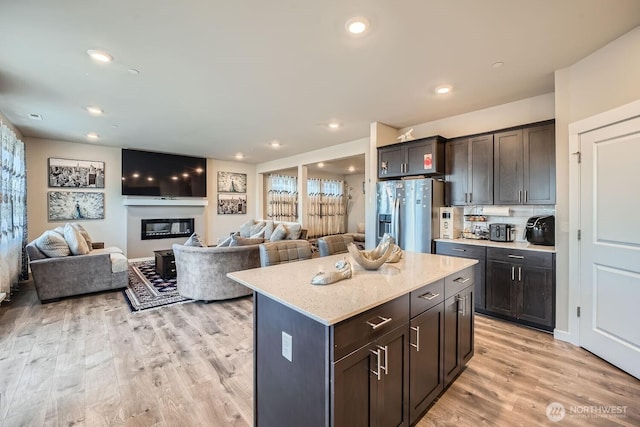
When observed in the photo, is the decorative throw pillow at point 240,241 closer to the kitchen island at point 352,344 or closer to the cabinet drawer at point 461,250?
the kitchen island at point 352,344

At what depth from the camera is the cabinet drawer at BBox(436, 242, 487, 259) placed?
3.48m

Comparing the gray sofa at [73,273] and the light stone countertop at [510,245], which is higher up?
the light stone countertop at [510,245]

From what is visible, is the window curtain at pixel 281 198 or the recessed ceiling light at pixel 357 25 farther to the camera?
the window curtain at pixel 281 198

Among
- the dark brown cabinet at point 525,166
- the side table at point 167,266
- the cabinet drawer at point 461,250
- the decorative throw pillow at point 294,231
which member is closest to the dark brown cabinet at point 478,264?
the cabinet drawer at point 461,250

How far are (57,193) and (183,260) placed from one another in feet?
13.5

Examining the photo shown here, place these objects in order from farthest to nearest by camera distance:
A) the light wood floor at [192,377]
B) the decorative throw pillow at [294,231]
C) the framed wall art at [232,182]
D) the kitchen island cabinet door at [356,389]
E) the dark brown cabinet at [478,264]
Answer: the framed wall art at [232,182], the decorative throw pillow at [294,231], the dark brown cabinet at [478,264], the light wood floor at [192,377], the kitchen island cabinet door at [356,389]

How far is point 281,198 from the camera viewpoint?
9148 millimetres

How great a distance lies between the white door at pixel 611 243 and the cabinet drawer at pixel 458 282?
4.17ft

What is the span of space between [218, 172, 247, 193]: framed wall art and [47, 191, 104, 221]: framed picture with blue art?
9.37ft

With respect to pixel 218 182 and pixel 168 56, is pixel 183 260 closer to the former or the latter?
pixel 168 56

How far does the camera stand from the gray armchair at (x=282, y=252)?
110 inches

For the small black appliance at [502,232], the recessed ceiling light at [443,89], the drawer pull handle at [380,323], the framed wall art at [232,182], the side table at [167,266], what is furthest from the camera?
the framed wall art at [232,182]

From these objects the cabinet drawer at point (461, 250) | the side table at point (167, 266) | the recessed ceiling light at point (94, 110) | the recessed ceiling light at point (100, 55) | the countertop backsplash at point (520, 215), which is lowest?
the side table at point (167, 266)

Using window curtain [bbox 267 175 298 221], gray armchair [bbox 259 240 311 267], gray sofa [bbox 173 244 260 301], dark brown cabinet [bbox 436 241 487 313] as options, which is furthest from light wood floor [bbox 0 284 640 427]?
window curtain [bbox 267 175 298 221]
